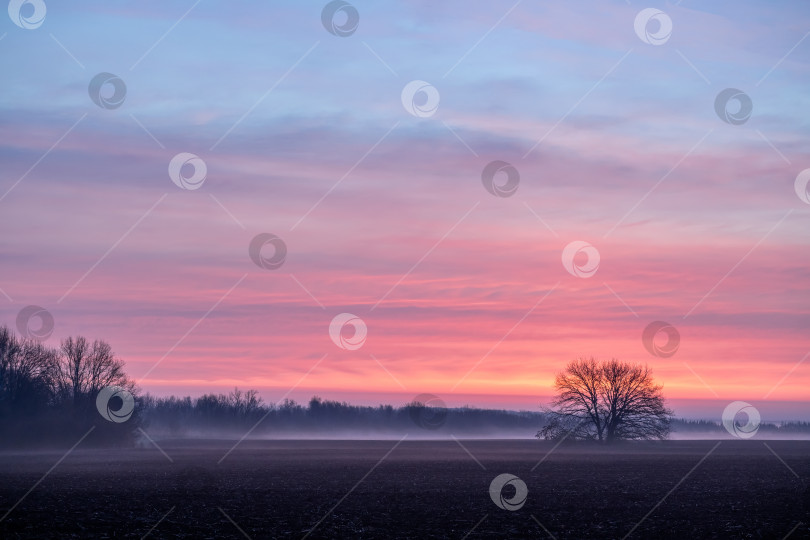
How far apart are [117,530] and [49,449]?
8769 centimetres

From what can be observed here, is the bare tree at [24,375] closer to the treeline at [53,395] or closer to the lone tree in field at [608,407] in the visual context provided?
the treeline at [53,395]

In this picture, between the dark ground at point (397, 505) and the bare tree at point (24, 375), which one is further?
the bare tree at point (24, 375)

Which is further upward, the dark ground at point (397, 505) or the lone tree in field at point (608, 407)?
the lone tree in field at point (608, 407)

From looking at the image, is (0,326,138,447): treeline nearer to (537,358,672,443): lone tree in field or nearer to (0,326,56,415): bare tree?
(0,326,56,415): bare tree

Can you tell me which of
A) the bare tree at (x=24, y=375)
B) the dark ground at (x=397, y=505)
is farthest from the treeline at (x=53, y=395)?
the dark ground at (x=397, y=505)

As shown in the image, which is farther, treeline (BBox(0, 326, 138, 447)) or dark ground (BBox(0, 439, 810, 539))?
treeline (BBox(0, 326, 138, 447))

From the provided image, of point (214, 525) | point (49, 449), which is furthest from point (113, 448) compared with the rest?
point (214, 525)

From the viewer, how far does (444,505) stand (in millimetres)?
35812

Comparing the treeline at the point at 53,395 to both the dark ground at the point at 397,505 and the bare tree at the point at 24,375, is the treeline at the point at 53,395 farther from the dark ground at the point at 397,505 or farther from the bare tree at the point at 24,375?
the dark ground at the point at 397,505

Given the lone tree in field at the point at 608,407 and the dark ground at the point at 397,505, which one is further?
the lone tree in field at the point at 608,407

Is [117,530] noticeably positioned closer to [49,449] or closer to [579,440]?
[49,449]

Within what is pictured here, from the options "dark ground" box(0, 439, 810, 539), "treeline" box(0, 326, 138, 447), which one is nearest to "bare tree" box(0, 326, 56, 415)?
"treeline" box(0, 326, 138, 447)

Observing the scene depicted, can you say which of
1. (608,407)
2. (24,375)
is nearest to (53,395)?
(24,375)

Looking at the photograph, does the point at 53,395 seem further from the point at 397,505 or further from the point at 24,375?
the point at 397,505
